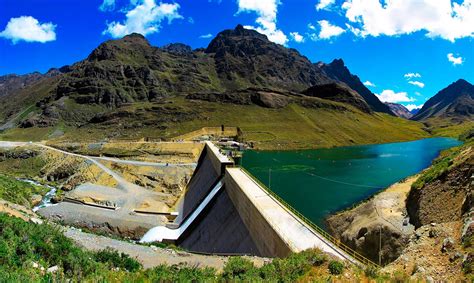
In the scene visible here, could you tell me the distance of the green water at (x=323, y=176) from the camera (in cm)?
4897

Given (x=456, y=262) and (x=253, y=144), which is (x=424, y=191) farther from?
(x=253, y=144)

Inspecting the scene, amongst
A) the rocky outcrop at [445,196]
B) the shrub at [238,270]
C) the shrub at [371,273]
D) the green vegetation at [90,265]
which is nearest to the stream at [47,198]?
the green vegetation at [90,265]

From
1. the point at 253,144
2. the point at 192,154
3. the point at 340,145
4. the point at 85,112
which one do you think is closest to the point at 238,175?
the point at 192,154

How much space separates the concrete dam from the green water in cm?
1142

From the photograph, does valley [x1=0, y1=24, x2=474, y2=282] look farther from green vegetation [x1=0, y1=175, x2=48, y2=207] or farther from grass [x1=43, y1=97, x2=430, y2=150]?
grass [x1=43, y1=97, x2=430, y2=150]

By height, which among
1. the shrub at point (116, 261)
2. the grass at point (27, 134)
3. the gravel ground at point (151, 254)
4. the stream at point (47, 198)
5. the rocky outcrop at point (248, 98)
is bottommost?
the stream at point (47, 198)

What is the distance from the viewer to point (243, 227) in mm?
29281

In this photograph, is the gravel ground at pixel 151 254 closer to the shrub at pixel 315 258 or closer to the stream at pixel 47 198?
the shrub at pixel 315 258

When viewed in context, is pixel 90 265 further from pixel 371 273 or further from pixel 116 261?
pixel 371 273

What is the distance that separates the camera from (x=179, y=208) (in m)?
55.4

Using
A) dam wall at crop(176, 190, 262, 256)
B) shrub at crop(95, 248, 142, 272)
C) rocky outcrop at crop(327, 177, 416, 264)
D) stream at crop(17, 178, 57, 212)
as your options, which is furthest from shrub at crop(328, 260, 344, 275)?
stream at crop(17, 178, 57, 212)

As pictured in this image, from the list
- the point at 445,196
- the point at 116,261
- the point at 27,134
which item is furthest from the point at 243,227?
the point at 27,134

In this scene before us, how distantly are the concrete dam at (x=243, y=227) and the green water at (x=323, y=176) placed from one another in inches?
450

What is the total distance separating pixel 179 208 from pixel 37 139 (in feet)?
335
